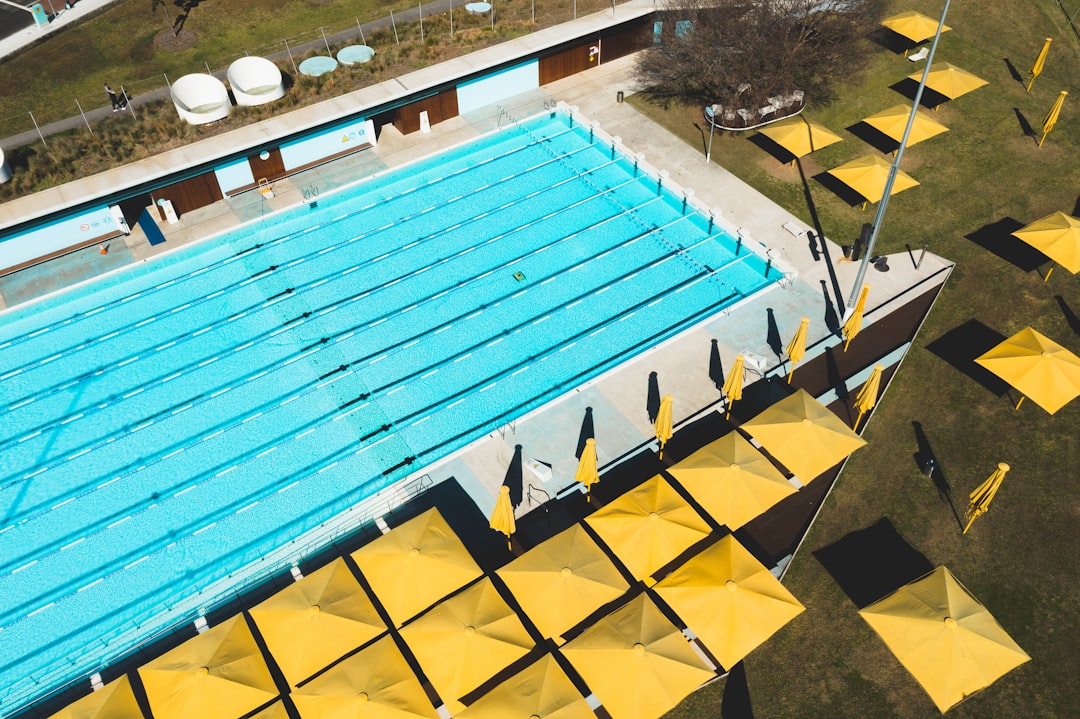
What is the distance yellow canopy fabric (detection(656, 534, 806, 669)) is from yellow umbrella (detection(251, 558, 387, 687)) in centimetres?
719

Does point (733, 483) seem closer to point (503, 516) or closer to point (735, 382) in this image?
point (735, 382)

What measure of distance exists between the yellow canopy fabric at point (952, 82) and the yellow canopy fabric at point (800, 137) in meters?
6.76

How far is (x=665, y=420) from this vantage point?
21812mm

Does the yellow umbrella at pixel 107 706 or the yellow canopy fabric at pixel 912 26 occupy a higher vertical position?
the yellow canopy fabric at pixel 912 26

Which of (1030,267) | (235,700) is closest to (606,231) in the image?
(1030,267)

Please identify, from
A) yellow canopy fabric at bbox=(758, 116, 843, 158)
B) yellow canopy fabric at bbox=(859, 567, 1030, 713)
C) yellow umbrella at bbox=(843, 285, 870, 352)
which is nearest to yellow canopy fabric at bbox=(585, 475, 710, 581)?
yellow canopy fabric at bbox=(859, 567, 1030, 713)

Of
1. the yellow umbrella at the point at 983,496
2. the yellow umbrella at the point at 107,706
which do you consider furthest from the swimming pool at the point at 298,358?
the yellow umbrella at the point at 983,496

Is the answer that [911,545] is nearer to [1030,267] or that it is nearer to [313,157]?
[1030,267]

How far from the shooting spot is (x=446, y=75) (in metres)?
33.8

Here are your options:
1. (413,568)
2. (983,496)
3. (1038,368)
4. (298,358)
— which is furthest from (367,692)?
(1038,368)

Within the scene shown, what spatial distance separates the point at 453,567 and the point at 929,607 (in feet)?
37.2

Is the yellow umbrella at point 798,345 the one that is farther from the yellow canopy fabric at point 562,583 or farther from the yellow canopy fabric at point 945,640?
the yellow canopy fabric at point 562,583

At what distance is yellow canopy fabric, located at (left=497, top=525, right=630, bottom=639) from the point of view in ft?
60.2

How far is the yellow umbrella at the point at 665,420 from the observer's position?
2144 cm
